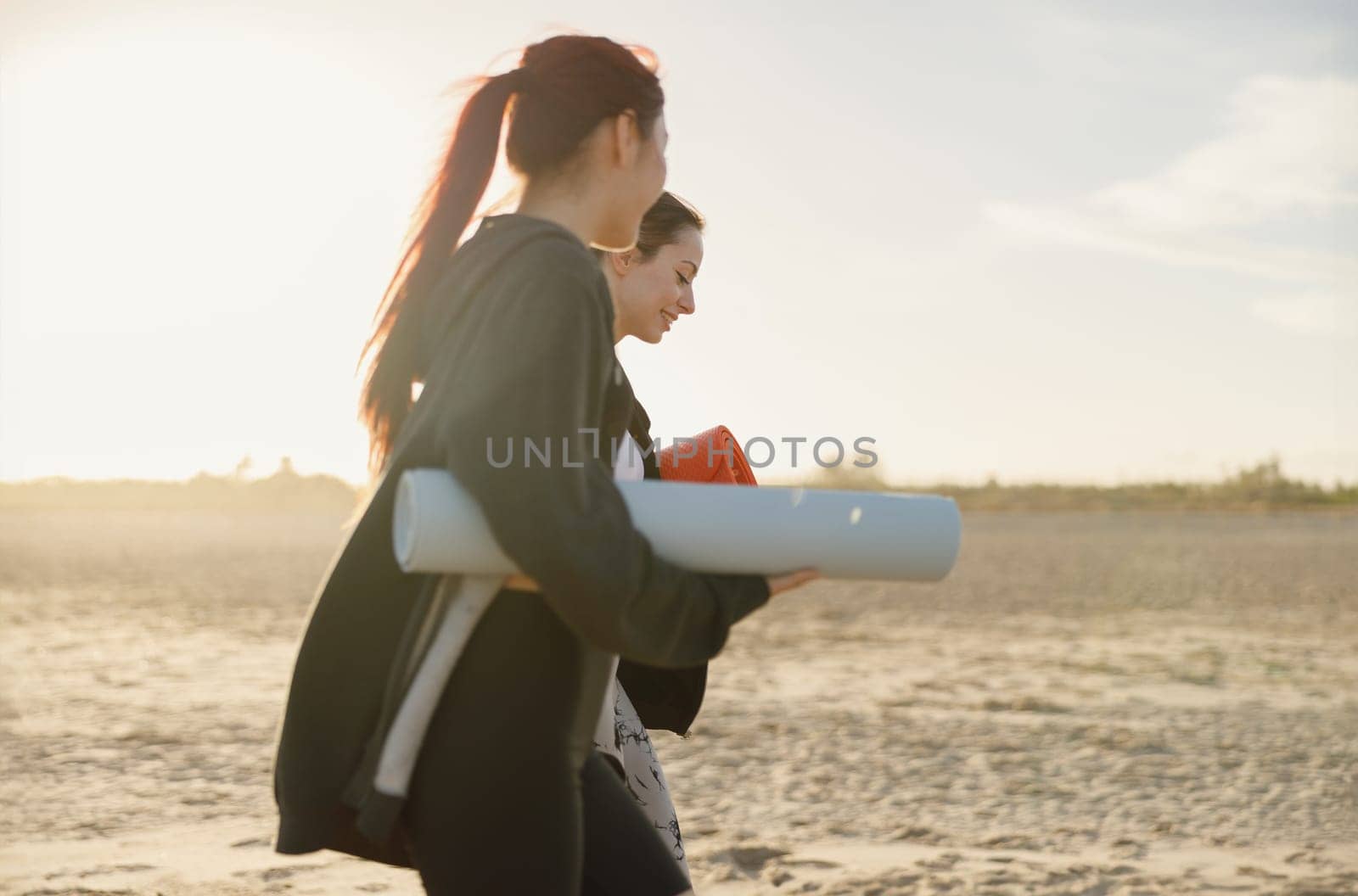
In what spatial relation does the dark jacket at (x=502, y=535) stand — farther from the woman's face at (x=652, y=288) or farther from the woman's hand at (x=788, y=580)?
the woman's face at (x=652, y=288)

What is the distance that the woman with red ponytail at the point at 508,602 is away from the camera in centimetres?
138

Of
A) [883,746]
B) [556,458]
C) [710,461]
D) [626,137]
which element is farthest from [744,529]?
[883,746]

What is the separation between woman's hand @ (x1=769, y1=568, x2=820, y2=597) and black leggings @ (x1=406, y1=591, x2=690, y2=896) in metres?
0.23

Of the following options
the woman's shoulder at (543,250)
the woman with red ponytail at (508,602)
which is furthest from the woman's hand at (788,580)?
the woman's shoulder at (543,250)

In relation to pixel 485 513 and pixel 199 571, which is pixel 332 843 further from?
pixel 199 571

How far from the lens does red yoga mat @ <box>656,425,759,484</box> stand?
101 inches

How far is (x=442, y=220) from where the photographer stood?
166 cm

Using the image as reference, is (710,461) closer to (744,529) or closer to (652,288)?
(652,288)

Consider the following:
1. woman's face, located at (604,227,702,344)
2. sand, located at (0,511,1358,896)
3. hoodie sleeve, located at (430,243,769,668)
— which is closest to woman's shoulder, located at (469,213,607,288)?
hoodie sleeve, located at (430,243,769,668)

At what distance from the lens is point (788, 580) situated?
1.58 m

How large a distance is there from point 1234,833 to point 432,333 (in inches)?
166

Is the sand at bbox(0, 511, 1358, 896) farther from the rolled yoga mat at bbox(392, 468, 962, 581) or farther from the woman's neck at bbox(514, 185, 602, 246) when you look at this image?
the woman's neck at bbox(514, 185, 602, 246)

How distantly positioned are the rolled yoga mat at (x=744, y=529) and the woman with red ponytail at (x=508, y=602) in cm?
3

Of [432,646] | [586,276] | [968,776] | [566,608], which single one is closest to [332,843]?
[432,646]
